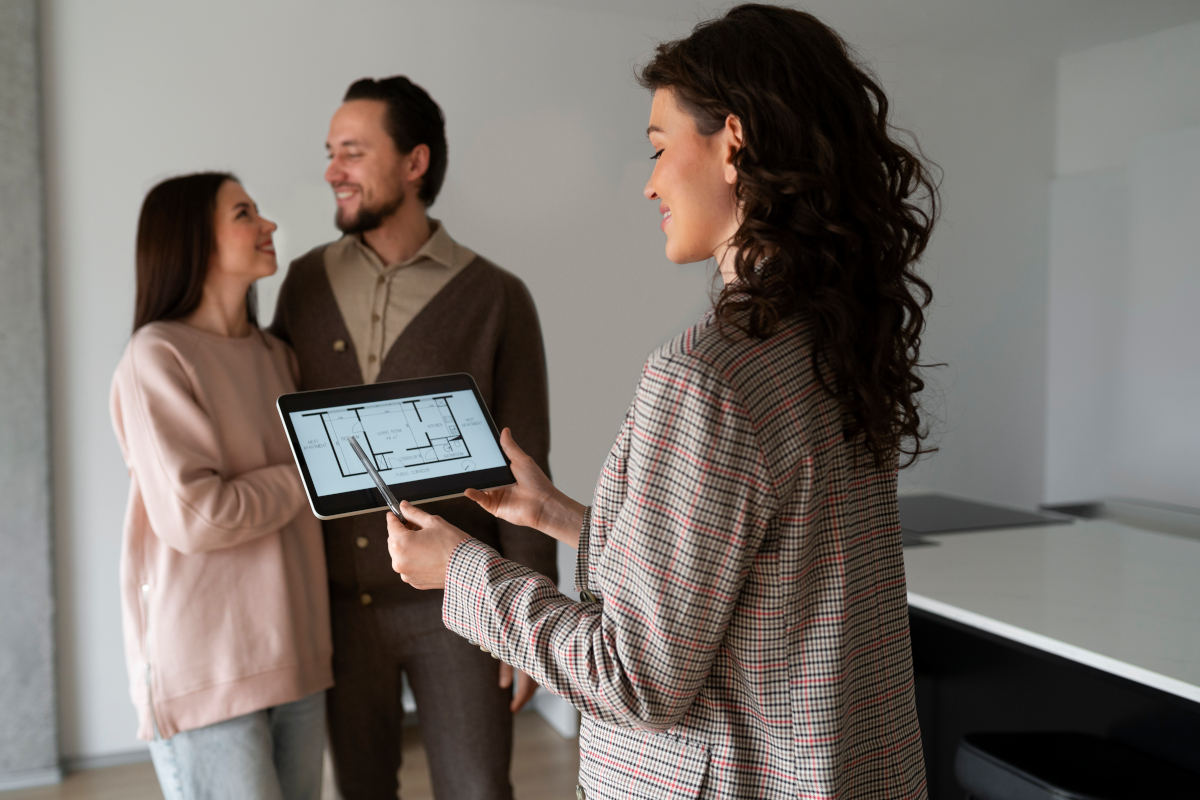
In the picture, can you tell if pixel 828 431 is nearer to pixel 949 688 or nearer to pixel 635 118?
pixel 949 688

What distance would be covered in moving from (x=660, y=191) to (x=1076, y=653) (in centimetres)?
133

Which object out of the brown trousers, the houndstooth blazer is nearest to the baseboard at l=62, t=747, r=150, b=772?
the brown trousers

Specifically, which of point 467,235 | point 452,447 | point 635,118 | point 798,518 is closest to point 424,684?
point 452,447

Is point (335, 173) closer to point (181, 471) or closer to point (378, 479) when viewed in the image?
point (181, 471)

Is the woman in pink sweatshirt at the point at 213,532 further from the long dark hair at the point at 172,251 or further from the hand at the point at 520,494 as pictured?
the hand at the point at 520,494

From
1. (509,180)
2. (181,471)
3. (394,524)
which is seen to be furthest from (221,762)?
(509,180)

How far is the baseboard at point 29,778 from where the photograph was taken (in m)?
3.17

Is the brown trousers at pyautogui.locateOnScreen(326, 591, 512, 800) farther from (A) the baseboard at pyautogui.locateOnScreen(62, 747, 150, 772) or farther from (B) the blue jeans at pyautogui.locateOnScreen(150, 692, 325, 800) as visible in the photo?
(A) the baseboard at pyautogui.locateOnScreen(62, 747, 150, 772)

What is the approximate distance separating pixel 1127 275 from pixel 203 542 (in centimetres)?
406

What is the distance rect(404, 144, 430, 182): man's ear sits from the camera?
7.43 ft

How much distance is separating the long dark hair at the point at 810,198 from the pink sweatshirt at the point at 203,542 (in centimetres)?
122

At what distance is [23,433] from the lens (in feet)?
10.4

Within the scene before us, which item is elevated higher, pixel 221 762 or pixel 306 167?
pixel 306 167

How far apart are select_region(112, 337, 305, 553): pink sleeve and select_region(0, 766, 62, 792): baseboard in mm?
1911
